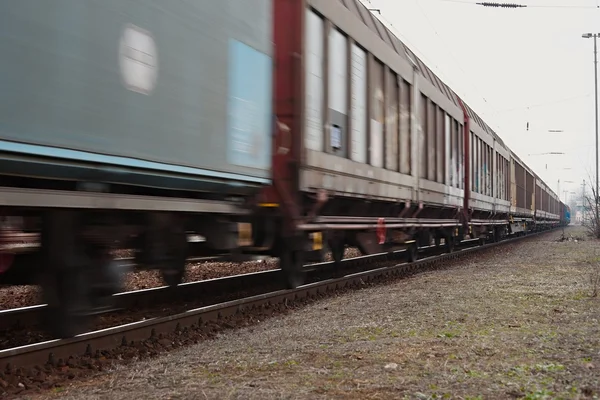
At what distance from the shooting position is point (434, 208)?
14180 mm

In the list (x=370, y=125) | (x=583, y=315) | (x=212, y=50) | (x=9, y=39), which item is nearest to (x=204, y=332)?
Answer: (x=212, y=50)

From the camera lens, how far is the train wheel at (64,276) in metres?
4.50

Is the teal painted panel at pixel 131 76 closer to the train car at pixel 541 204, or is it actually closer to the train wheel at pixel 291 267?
the train wheel at pixel 291 267

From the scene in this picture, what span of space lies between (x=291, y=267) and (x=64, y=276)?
402 cm

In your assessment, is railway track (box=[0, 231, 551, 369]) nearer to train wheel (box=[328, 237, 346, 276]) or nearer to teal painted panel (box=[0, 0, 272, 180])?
train wheel (box=[328, 237, 346, 276])

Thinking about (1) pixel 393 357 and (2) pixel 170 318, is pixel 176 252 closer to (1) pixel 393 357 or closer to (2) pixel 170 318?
(2) pixel 170 318

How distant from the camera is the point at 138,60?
489 centimetres

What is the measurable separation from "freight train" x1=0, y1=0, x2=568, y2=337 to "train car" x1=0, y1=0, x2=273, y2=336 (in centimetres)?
1

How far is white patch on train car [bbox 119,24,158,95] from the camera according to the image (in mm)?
4730

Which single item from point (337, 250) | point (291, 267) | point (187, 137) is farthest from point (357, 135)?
point (187, 137)

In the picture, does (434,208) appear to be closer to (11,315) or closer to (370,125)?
(370,125)

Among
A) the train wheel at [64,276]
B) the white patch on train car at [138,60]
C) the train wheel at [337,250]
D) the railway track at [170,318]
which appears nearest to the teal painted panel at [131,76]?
the white patch on train car at [138,60]

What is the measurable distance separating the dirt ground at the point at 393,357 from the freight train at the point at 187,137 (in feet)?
3.37

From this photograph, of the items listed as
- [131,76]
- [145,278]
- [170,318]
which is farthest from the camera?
[145,278]
